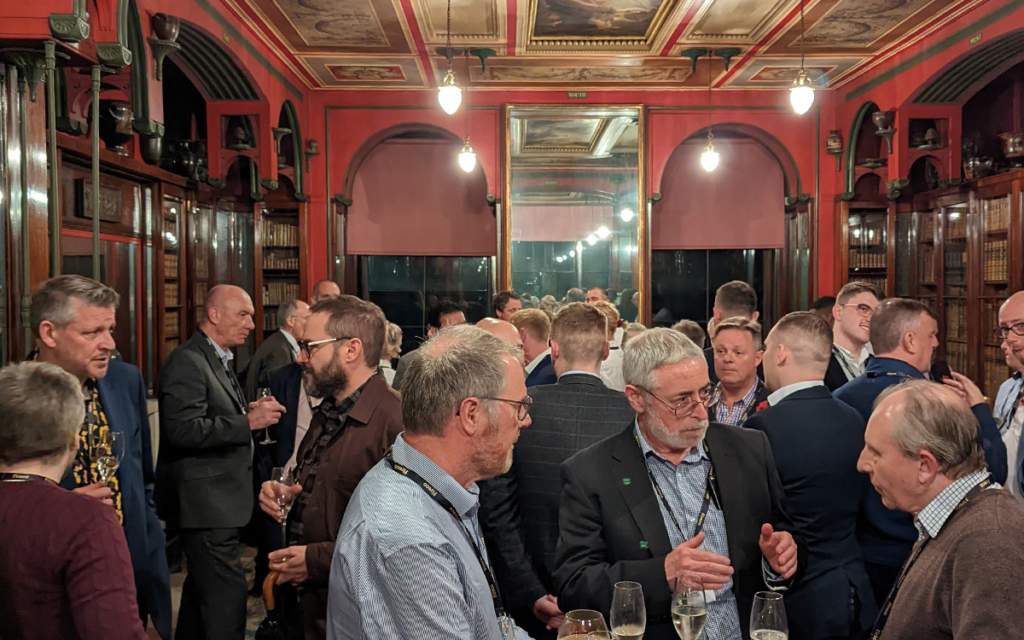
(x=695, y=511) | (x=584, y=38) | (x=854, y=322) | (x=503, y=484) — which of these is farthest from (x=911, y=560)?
(x=584, y=38)

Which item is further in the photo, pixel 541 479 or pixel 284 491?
pixel 541 479

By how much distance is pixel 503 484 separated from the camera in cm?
292

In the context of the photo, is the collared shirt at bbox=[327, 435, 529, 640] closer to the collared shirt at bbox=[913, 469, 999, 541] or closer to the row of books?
the collared shirt at bbox=[913, 469, 999, 541]

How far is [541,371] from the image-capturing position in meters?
4.07

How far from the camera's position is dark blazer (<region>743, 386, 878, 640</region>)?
259 centimetres

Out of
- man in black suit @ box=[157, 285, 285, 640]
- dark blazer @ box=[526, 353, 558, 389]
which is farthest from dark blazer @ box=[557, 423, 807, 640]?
man in black suit @ box=[157, 285, 285, 640]

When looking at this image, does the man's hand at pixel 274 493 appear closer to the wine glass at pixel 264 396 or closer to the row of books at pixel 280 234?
the wine glass at pixel 264 396

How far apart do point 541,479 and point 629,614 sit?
3.79 ft

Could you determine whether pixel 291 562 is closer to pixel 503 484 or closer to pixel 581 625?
pixel 503 484

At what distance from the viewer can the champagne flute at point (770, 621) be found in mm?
1891

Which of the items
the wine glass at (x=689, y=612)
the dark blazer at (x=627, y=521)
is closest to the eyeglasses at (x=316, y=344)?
the dark blazer at (x=627, y=521)

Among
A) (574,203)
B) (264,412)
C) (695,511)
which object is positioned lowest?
(695,511)

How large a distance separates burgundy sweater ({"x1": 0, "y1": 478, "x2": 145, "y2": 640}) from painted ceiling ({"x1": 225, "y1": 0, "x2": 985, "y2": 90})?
5960 mm

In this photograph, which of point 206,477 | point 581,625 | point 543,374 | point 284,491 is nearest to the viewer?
point 581,625
